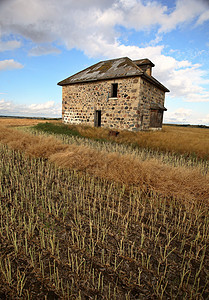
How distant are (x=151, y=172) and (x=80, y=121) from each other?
14135 mm

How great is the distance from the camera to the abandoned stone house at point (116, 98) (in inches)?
545

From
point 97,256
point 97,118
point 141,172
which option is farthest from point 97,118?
point 97,256

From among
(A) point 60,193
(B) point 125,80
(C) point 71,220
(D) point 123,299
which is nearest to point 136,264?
(D) point 123,299

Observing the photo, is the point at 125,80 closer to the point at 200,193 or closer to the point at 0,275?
the point at 200,193

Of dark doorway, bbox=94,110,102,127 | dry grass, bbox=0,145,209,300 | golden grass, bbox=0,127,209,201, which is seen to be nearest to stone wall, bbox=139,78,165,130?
dark doorway, bbox=94,110,102,127

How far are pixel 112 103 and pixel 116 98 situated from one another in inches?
23.7

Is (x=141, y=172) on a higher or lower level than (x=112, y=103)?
lower

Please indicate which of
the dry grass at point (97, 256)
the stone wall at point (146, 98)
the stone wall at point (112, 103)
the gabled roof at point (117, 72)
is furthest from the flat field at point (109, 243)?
the gabled roof at point (117, 72)

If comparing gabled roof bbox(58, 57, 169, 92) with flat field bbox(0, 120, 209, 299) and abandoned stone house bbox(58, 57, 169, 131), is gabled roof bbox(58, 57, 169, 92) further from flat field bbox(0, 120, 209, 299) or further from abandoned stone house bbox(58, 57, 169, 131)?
flat field bbox(0, 120, 209, 299)

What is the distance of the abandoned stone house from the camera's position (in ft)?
45.4

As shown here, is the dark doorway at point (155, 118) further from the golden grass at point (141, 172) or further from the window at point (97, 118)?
the golden grass at point (141, 172)

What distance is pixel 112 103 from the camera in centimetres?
1498

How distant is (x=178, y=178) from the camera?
13.1ft

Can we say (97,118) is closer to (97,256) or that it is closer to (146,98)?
(146,98)
